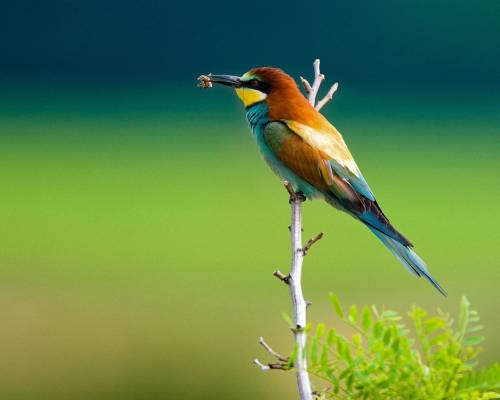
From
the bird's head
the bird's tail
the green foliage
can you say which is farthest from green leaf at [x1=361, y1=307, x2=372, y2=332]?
the bird's head

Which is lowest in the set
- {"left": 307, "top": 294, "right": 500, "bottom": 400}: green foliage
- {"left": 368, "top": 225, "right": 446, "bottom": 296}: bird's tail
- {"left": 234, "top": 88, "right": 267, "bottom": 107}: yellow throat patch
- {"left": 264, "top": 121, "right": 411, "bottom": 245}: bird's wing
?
{"left": 307, "top": 294, "right": 500, "bottom": 400}: green foliage

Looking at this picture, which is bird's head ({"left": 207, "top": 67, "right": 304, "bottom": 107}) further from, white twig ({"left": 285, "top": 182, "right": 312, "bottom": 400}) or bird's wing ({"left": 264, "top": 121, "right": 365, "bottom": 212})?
white twig ({"left": 285, "top": 182, "right": 312, "bottom": 400})

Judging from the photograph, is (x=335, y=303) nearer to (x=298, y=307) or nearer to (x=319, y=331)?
(x=319, y=331)

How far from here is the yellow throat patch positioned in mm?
1452

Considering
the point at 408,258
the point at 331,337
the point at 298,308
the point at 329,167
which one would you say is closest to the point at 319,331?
the point at 331,337

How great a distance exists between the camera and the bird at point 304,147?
1368 millimetres

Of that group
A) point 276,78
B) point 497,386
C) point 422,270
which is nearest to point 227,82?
point 276,78

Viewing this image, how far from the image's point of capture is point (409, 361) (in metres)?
0.41

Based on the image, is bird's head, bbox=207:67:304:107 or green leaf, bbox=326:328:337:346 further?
bird's head, bbox=207:67:304:107

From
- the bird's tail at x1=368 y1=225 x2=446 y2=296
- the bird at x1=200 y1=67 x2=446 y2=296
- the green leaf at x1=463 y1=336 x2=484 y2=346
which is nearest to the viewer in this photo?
the green leaf at x1=463 y1=336 x2=484 y2=346

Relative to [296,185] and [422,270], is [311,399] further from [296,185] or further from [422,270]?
[296,185]

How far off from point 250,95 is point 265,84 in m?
0.04

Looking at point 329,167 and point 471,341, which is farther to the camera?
point 329,167

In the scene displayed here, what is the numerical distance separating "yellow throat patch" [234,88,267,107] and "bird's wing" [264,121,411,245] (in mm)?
94
